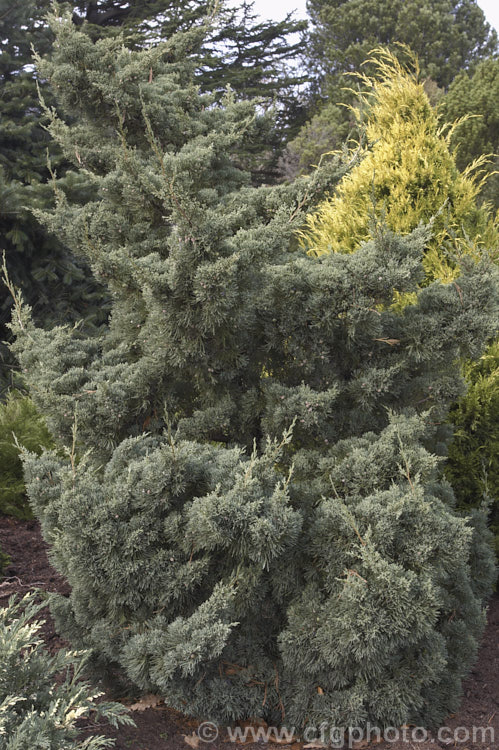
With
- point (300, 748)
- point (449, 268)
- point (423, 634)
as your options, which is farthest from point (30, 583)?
point (449, 268)

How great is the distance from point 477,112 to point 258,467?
582 inches

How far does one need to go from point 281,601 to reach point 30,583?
6.15 ft

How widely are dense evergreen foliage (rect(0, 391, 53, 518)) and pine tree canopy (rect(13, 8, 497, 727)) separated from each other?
1872 mm

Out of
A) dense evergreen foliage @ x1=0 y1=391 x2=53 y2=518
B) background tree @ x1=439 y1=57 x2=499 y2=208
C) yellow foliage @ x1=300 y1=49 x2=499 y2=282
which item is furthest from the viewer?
background tree @ x1=439 y1=57 x2=499 y2=208

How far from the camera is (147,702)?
278 centimetres

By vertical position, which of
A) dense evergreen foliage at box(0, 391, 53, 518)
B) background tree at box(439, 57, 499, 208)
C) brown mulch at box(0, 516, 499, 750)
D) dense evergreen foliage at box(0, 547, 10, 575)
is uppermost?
background tree at box(439, 57, 499, 208)

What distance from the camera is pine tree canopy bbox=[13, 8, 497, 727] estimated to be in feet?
7.88

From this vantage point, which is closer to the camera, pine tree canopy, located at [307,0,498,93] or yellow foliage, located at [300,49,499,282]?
yellow foliage, located at [300,49,499,282]

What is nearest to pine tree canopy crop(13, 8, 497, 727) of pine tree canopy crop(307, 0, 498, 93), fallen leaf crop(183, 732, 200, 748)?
fallen leaf crop(183, 732, 200, 748)

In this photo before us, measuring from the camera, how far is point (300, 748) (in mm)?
2557

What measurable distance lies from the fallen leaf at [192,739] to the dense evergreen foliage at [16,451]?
2.73 meters

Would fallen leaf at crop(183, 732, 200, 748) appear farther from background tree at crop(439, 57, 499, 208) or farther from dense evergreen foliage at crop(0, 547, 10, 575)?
background tree at crop(439, 57, 499, 208)

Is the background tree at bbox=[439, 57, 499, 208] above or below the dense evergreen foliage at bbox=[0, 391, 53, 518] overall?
above

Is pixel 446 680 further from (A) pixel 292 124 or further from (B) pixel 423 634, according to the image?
(A) pixel 292 124
